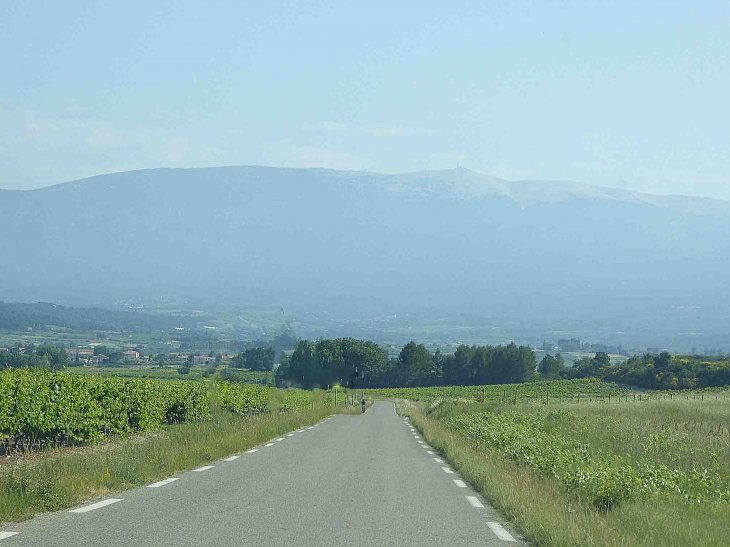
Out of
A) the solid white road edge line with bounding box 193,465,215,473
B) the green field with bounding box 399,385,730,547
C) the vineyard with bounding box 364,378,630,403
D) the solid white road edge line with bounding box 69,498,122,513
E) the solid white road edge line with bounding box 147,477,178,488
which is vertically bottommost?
the vineyard with bounding box 364,378,630,403

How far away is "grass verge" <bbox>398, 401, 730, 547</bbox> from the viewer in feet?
A: 29.9

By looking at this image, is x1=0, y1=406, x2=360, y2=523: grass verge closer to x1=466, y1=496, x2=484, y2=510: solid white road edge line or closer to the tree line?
x1=466, y1=496, x2=484, y2=510: solid white road edge line

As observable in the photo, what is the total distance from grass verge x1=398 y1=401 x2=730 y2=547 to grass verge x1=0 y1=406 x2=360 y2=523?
505 centimetres

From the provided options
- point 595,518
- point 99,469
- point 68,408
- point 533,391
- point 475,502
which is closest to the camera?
point 595,518

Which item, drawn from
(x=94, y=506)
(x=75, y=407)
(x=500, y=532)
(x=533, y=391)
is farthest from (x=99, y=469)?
(x=533, y=391)

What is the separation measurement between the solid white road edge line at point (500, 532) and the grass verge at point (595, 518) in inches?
7.9

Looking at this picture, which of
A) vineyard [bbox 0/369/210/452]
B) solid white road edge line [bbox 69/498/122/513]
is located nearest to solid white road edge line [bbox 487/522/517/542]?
solid white road edge line [bbox 69/498/122/513]

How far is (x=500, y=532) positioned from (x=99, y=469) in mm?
5972

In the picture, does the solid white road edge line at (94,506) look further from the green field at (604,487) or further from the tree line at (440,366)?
the tree line at (440,366)

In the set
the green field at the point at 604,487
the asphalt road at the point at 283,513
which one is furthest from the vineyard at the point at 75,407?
the green field at the point at 604,487

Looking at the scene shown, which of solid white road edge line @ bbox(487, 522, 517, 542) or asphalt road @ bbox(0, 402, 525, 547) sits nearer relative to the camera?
asphalt road @ bbox(0, 402, 525, 547)

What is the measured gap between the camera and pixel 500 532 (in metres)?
10.2

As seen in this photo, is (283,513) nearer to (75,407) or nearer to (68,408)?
(68,408)

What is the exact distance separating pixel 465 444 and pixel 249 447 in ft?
17.0
